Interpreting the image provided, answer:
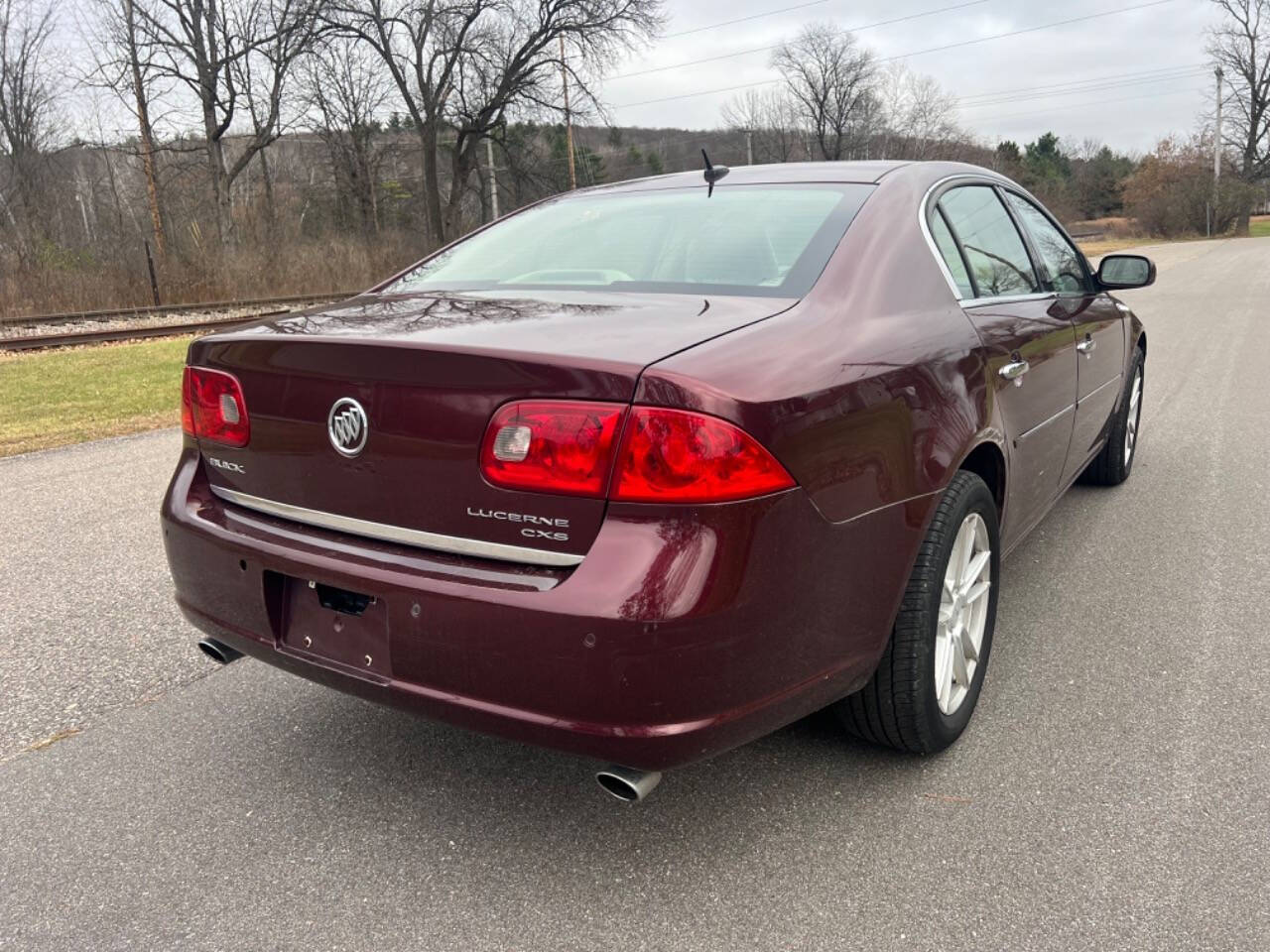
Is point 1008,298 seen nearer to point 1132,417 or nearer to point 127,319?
point 1132,417

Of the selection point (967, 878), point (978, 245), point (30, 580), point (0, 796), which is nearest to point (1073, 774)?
point (967, 878)

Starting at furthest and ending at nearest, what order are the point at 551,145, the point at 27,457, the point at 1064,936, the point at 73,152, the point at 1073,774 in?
the point at 551,145, the point at 73,152, the point at 27,457, the point at 1073,774, the point at 1064,936

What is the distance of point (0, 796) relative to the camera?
2.59 m

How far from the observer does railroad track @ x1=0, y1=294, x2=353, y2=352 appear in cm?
1435

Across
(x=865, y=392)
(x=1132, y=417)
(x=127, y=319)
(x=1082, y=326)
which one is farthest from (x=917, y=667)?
(x=127, y=319)

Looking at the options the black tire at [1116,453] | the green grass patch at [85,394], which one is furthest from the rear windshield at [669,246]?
the green grass patch at [85,394]

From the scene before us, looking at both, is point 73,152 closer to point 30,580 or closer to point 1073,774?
point 30,580

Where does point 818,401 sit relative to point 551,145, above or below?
below

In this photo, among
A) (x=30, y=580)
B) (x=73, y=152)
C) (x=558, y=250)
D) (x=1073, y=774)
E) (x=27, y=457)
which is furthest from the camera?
(x=73, y=152)

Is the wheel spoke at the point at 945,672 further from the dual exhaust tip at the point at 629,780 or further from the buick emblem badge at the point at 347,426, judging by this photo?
the buick emblem badge at the point at 347,426

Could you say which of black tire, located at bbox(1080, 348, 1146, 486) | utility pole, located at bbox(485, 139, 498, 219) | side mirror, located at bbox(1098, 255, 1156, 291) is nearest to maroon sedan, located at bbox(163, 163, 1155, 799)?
side mirror, located at bbox(1098, 255, 1156, 291)

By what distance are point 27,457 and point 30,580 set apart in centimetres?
317

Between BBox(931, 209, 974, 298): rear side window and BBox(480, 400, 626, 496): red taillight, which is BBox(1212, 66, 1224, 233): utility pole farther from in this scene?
BBox(480, 400, 626, 496): red taillight

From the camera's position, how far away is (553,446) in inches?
74.5
